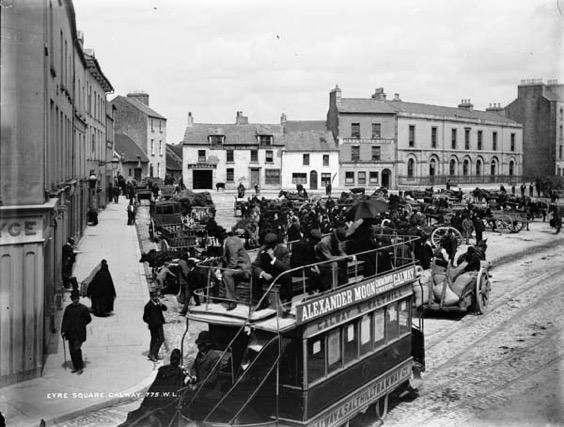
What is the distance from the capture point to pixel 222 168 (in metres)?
61.8

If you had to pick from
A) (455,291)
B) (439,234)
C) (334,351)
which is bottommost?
(455,291)

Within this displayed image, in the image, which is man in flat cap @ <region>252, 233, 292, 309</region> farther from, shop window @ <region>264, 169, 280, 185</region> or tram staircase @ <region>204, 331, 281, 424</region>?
→ shop window @ <region>264, 169, 280, 185</region>

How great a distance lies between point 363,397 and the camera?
10.1 meters

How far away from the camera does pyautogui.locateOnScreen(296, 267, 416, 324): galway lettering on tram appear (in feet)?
28.3

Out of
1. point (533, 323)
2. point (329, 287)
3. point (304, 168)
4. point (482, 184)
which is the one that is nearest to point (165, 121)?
point (304, 168)

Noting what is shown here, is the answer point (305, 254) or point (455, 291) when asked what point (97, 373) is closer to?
point (305, 254)

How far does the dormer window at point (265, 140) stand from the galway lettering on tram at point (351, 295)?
5109cm

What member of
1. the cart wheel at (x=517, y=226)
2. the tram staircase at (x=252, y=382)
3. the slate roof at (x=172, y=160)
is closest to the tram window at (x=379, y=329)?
the tram staircase at (x=252, y=382)

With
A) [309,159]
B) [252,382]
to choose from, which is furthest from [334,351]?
[309,159]

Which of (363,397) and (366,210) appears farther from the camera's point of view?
(366,210)

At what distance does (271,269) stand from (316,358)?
5.31 feet

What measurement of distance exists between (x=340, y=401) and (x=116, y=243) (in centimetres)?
2033

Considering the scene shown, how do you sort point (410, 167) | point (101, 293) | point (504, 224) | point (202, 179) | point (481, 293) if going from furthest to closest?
1. point (410, 167)
2. point (202, 179)
3. point (504, 224)
4. point (481, 293)
5. point (101, 293)

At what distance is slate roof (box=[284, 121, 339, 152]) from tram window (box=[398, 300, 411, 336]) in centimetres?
5132
